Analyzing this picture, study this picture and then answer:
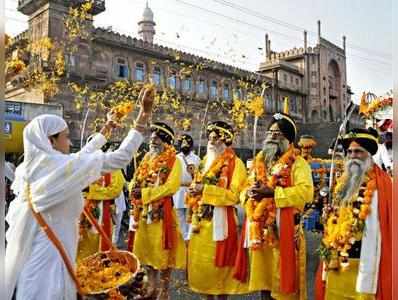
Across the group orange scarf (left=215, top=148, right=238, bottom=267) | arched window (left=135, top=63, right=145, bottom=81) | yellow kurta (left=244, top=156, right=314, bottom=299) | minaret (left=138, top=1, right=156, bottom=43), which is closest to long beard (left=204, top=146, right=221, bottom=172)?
orange scarf (left=215, top=148, right=238, bottom=267)

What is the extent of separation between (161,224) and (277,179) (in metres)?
1.75

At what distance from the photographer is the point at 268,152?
499cm

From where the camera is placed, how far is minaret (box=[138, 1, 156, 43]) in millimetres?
42219

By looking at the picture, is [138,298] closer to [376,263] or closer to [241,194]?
[376,263]

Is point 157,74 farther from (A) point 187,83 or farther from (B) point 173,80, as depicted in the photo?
(A) point 187,83

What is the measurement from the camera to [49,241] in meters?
3.06

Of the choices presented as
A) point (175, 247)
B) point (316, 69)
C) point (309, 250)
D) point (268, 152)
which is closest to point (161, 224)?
point (175, 247)

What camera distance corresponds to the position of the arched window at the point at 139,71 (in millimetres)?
31797

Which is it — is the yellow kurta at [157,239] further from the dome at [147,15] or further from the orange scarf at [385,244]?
the dome at [147,15]

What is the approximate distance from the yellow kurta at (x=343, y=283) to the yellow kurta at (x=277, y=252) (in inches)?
27.5

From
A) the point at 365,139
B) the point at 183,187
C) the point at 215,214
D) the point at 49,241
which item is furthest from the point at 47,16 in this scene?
the point at 49,241

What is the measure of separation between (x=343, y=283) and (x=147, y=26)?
42.3 metres

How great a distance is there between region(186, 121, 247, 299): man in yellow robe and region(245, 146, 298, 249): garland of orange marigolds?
0.42 metres

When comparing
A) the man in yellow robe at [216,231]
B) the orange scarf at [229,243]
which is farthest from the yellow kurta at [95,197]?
the orange scarf at [229,243]
